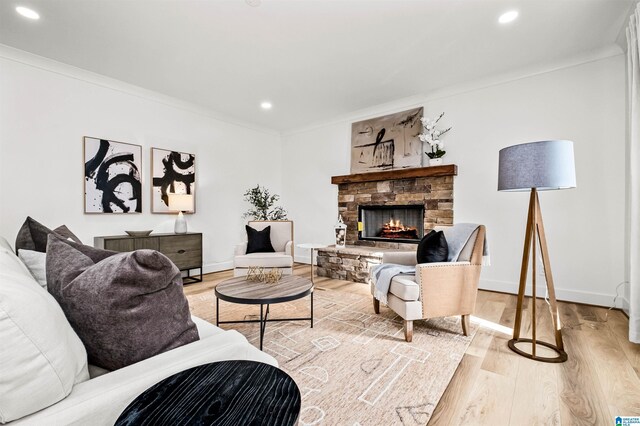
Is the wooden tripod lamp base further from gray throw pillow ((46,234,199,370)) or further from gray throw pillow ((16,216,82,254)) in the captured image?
gray throw pillow ((16,216,82,254))

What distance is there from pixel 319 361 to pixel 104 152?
359 centimetres

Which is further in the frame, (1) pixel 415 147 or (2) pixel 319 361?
(1) pixel 415 147

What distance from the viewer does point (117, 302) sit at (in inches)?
34.2

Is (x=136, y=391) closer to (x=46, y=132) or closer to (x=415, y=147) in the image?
(x=46, y=132)

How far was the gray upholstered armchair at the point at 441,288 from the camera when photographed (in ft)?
7.68

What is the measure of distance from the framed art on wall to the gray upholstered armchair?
341cm

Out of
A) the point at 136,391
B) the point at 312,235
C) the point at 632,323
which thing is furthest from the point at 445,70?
the point at 136,391

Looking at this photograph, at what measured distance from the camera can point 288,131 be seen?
6.04 m

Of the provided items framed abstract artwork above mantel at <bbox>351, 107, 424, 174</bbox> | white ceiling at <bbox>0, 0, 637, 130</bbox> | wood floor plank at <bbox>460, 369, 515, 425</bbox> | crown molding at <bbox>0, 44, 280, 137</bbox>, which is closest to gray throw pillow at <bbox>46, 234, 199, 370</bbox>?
wood floor plank at <bbox>460, 369, 515, 425</bbox>

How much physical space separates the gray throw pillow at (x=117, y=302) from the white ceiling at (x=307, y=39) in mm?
2344

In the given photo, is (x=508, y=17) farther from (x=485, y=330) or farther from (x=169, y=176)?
(x=169, y=176)

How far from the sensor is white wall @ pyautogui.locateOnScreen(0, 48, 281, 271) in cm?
312

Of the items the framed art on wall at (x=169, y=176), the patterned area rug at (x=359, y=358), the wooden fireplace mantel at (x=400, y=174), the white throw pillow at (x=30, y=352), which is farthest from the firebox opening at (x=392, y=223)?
the white throw pillow at (x=30, y=352)

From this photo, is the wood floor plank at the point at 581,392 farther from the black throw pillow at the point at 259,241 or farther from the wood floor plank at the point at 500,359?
the black throw pillow at the point at 259,241
